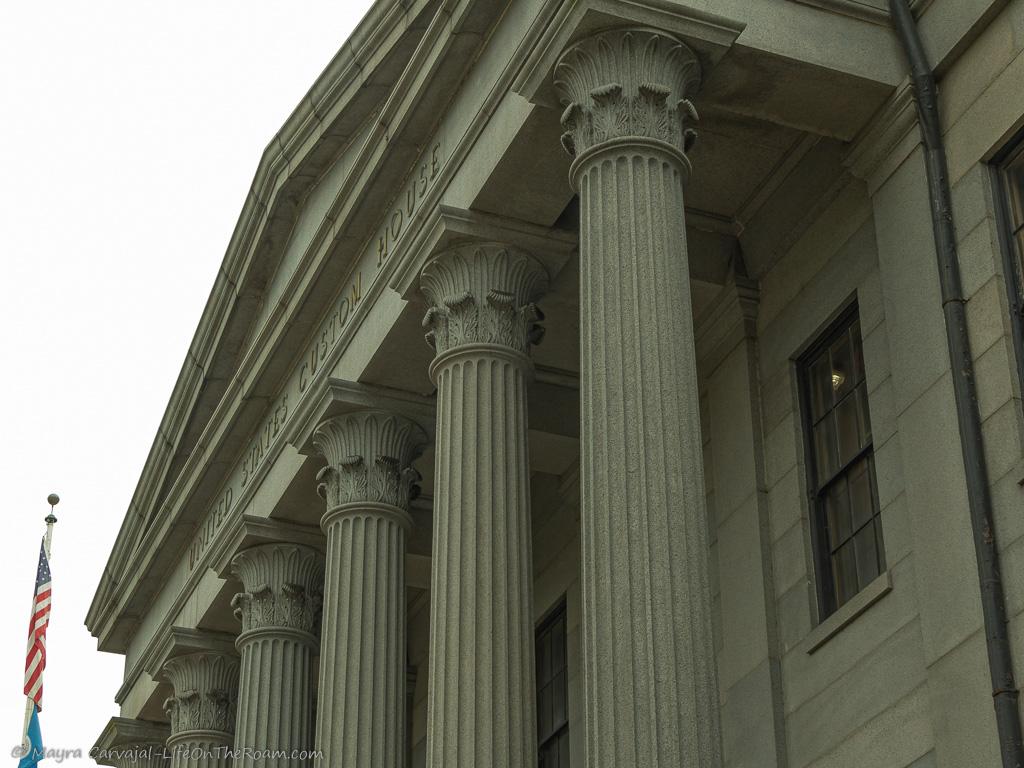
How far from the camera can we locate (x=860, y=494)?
18.3 m

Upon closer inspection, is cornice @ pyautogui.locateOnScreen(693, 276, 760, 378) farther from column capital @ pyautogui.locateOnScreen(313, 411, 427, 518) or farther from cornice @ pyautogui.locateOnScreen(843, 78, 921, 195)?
column capital @ pyautogui.locateOnScreen(313, 411, 427, 518)

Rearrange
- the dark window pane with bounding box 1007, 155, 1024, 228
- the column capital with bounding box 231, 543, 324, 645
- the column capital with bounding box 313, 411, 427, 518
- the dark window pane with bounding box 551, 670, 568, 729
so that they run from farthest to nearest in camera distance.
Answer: the column capital with bounding box 231, 543, 324, 645 → the dark window pane with bounding box 551, 670, 568, 729 → the column capital with bounding box 313, 411, 427, 518 → the dark window pane with bounding box 1007, 155, 1024, 228

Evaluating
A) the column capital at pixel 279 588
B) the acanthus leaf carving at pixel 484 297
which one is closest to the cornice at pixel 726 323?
the acanthus leaf carving at pixel 484 297

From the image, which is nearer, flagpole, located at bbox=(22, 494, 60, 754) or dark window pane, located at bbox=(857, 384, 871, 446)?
dark window pane, located at bbox=(857, 384, 871, 446)

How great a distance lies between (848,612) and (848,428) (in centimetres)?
226

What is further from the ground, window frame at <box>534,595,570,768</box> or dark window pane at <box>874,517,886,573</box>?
window frame at <box>534,595,570,768</box>

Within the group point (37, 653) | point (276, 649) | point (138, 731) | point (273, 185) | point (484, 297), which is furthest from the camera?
point (37, 653)

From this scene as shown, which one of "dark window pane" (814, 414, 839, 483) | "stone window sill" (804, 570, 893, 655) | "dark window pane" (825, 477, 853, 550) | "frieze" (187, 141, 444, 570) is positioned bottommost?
"stone window sill" (804, 570, 893, 655)

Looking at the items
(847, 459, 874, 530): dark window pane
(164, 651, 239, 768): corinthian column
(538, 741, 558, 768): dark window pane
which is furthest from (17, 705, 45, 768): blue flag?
(847, 459, 874, 530): dark window pane

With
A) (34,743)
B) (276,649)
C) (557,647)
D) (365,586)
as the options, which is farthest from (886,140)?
(34,743)

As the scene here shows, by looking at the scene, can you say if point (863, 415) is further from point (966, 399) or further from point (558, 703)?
point (558, 703)

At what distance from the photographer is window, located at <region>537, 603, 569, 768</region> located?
81.0ft

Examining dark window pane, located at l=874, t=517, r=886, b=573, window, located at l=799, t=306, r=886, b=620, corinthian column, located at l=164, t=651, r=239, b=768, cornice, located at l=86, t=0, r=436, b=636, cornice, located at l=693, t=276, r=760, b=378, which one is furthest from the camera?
corinthian column, located at l=164, t=651, r=239, b=768

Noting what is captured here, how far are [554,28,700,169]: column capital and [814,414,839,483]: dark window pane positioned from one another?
386 cm
